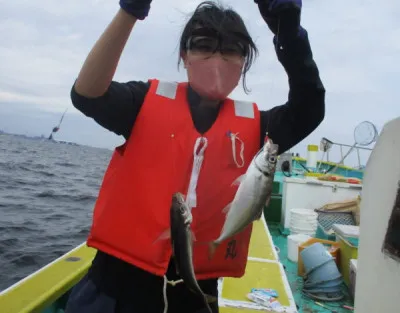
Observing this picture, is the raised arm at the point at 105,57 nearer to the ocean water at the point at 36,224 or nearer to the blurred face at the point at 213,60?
the blurred face at the point at 213,60

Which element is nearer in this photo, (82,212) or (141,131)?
(141,131)

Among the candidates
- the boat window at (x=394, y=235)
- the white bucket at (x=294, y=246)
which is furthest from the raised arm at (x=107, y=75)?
the white bucket at (x=294, y=246)

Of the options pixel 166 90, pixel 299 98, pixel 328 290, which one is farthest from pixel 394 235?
pixel 328 290

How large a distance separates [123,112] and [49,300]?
7.39 feet

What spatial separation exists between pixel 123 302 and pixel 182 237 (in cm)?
55

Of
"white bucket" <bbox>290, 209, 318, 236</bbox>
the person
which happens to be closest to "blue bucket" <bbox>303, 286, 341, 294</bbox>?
"white bucket" <bbox>290, 209, 318, 236</bbox>

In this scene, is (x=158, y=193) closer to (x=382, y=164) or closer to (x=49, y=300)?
(x=382, y=164)

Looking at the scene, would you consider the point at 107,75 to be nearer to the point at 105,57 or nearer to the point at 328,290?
the point at 105,57

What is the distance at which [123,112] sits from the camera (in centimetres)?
196

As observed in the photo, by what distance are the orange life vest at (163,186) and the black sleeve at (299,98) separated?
276 millimetres

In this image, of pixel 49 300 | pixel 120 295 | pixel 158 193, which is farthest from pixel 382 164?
pixel 49 300

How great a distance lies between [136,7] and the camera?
5.48 feet

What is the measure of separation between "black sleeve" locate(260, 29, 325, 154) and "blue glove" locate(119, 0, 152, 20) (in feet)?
2.46

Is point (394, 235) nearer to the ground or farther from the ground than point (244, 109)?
nearer to the ground
